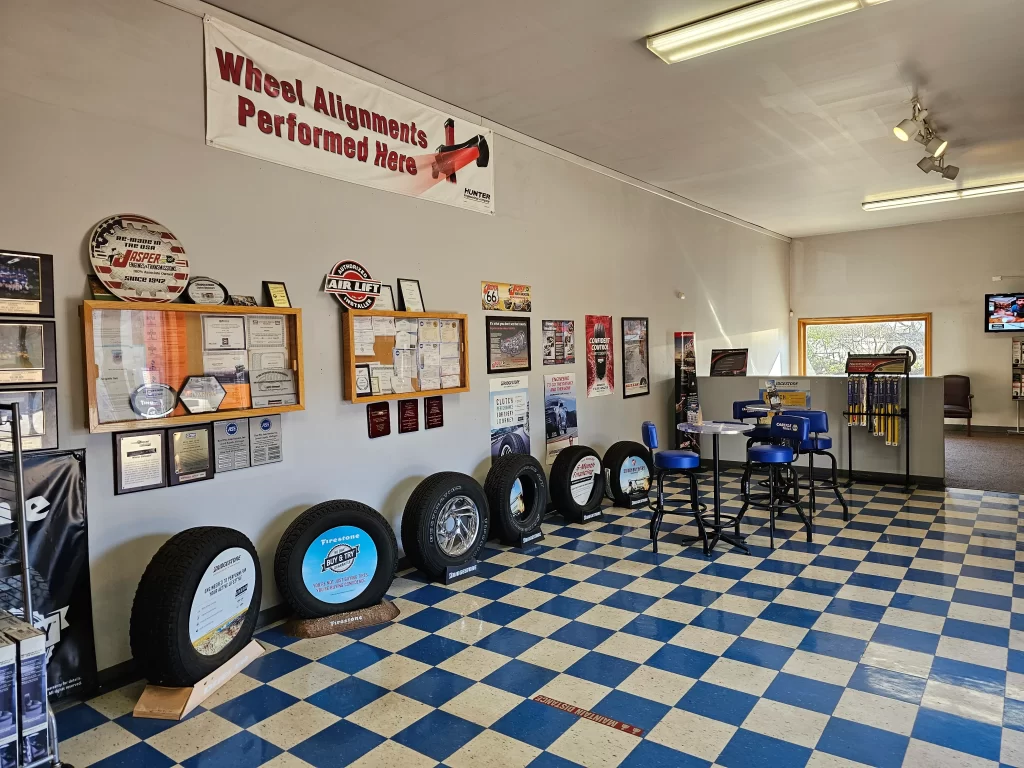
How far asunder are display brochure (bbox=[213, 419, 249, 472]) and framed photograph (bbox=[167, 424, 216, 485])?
3 centimetres

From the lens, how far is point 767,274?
11.1 m

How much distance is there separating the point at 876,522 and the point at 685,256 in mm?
4073

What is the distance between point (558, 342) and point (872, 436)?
3.81m

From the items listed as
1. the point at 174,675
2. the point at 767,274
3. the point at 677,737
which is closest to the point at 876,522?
the point at 677,737

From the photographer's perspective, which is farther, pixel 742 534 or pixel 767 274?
pixel 767 274

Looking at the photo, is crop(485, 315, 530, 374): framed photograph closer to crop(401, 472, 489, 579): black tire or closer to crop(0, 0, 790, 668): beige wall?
crop(0, 0, 790, 668): beige wall

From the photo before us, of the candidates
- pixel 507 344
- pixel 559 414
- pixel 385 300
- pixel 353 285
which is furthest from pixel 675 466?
pixel 353 285

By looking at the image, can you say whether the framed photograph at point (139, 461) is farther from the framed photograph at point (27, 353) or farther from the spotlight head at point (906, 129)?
the spotlight head at point (906, 129)

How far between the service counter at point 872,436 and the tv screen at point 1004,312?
4652 mm

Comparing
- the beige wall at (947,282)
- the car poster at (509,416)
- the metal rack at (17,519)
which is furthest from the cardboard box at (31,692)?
the beige wall at (947,282)

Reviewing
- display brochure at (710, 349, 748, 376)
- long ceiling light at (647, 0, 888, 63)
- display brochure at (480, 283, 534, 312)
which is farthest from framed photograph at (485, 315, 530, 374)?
display brochure at (710, 349, 748, 376)

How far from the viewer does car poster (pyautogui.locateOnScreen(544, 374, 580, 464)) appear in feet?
19.8

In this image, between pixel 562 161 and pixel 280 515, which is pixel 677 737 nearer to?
pixel 280 515

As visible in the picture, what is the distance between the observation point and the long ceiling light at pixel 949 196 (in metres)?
8.05
